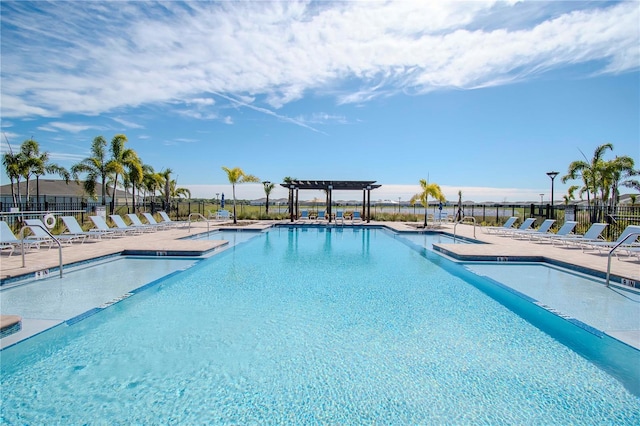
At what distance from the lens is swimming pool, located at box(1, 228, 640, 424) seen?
2.76 metres

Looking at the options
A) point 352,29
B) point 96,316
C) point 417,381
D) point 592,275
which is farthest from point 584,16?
point 96,316

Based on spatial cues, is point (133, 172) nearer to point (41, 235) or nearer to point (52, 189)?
point (41, 235)

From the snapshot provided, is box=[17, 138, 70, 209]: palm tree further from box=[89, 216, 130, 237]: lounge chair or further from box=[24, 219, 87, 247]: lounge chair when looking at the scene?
box=[24, 219, 87, 247]: lounge chair

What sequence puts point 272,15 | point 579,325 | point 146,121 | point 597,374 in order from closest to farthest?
point 597,374, point 579,325, point 272,15, point 146,121

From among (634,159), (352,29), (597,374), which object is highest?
(352,29)

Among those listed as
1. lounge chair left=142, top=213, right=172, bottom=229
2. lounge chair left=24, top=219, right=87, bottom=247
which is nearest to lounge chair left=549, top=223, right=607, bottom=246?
lounge chair left=24, top=219, right=87, bottom=247

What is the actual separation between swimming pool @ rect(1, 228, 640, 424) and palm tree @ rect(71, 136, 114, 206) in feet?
52.2

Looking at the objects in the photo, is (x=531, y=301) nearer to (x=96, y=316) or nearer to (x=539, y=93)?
(x=96, y=316)

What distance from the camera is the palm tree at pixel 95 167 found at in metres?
18.3

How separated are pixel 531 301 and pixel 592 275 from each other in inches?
96.6

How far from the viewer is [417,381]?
3230mm

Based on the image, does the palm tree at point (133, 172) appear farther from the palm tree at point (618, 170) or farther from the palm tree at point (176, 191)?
the palm tree at point (618, 170)

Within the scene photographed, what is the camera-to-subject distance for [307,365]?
11.5 feet

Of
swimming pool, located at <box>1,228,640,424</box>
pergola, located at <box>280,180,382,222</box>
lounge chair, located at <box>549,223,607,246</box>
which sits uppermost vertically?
pergola, located at <box>280,180,382,222</box>
